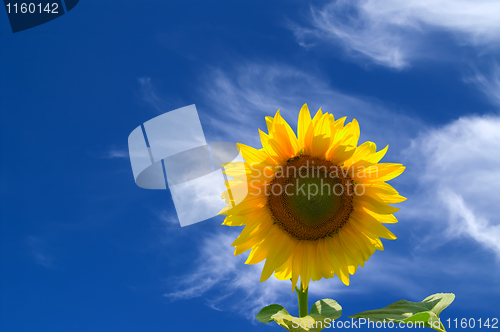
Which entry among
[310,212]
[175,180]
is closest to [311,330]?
[310,212]

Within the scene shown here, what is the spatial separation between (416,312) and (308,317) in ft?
3.34

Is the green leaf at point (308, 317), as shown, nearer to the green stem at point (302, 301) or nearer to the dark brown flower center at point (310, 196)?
the green stem at point (302, 301)

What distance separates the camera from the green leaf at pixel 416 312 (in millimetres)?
3336

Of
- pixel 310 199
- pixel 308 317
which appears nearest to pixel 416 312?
pixel 308 317

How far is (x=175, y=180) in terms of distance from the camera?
21.0 ft

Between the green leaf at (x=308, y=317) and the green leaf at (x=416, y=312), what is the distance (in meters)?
0.26

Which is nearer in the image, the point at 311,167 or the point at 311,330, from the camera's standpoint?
the point at 311,330

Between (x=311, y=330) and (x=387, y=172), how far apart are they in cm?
180

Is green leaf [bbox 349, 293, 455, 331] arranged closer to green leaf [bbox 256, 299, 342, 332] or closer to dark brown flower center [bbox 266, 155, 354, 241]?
green leaf [bbox 256, 299, 342, 332]

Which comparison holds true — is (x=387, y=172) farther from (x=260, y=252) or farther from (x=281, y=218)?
(x=260, y=252)

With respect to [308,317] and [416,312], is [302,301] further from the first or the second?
[416,312]

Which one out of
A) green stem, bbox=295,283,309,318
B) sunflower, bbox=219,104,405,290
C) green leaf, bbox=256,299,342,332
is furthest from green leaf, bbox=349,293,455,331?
sunflower, bbox=219,104,405,290

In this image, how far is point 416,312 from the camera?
3.67 m

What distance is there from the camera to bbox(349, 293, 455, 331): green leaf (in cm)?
334
